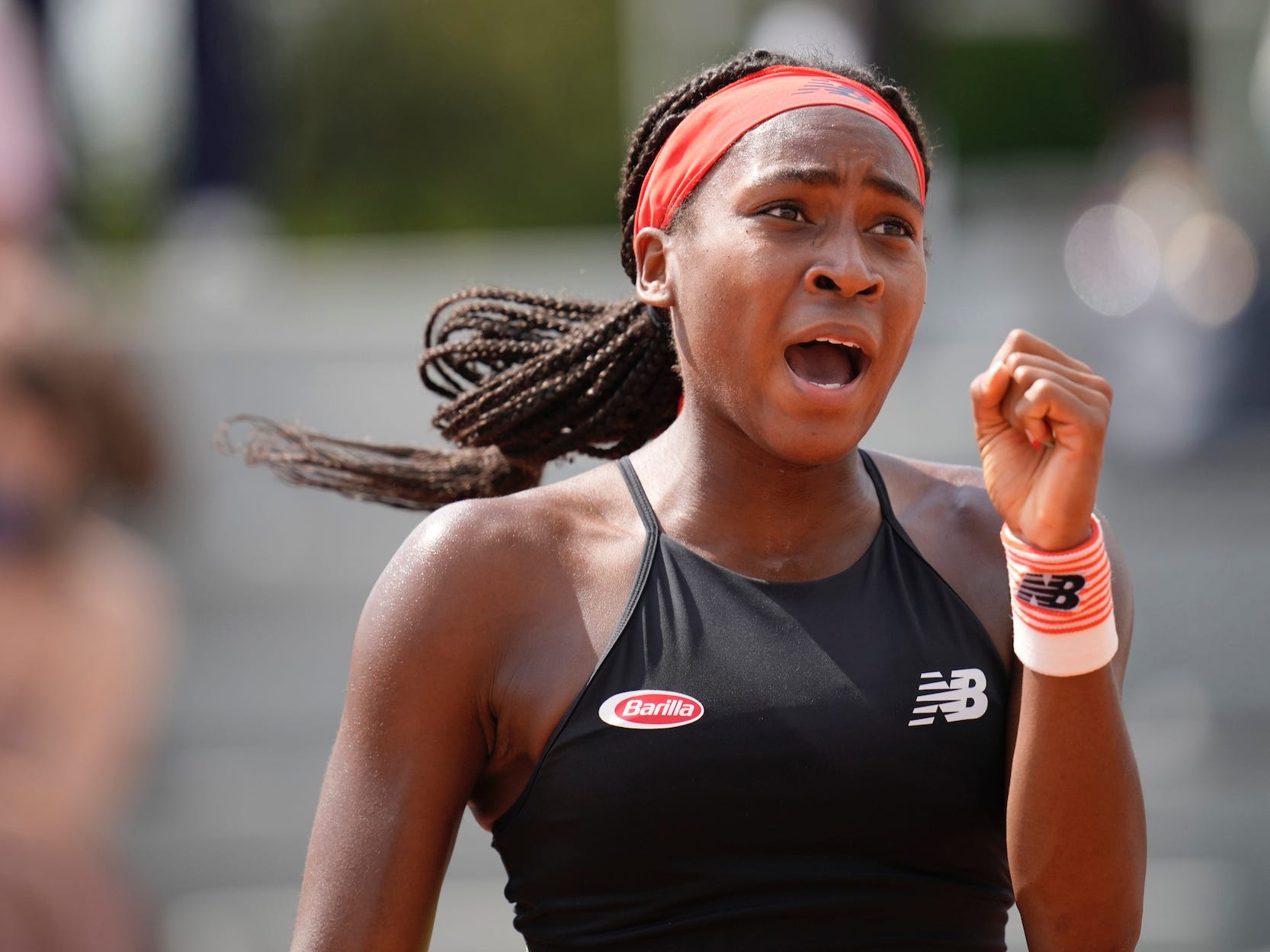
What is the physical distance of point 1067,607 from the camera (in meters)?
2.32

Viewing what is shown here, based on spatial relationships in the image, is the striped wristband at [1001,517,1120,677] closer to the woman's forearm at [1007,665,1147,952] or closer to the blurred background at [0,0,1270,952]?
the woman's forearm at [1007,665,1147,952]

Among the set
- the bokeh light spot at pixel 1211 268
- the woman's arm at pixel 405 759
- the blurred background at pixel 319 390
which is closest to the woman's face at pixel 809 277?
the woman's arm at pixel 405 759

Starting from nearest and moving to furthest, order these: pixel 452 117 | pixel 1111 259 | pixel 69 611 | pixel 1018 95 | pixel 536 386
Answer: pixel 536 386 < pixel 69 611 < pixel 1111 259 < pixel 1018 95 < pixel 452 117

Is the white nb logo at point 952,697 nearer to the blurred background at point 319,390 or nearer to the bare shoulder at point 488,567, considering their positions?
the bare shoulder at point 488,567

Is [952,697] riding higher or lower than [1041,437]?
lower

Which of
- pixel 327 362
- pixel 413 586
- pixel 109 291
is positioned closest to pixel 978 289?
pixel 327 362

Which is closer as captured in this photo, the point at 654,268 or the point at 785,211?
the point at 785,211

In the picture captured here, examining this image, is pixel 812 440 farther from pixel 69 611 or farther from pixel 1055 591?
pixel 69 611

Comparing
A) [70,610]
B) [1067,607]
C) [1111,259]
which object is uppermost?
[1111,259]

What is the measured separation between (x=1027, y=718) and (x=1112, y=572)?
0.33 metres

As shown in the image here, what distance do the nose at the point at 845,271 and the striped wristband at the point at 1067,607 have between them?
0.41m

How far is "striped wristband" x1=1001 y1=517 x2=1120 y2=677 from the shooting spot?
233cm

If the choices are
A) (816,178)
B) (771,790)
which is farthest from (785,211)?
(771,790)

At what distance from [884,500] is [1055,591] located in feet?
1.29
